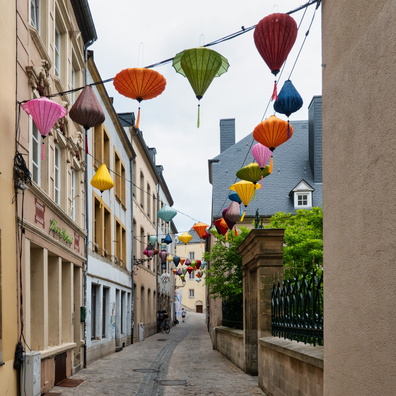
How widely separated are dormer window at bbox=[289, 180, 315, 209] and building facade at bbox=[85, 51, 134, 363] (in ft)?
41.4

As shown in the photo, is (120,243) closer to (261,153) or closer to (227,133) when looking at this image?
(261,153)

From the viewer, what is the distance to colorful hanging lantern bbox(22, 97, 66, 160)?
9.20 meters

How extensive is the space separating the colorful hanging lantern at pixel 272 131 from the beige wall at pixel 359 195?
368cm

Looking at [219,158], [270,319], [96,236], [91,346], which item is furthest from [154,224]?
[270,319]

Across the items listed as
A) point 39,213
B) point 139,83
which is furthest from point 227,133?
point 139,83

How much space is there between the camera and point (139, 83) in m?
7.97

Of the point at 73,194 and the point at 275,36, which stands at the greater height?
the point at 275,36

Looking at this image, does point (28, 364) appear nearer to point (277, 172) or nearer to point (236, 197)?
point (236, 197)

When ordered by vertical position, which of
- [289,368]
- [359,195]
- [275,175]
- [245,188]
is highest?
[275,175]

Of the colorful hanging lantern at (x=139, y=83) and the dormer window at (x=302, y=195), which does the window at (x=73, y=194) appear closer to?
the colorful hanging lantern at (x=139, y=83)

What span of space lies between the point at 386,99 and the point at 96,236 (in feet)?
53.6

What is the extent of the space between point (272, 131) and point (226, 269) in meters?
10.2

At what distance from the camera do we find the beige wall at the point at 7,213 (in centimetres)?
873

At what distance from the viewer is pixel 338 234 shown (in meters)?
5.55
